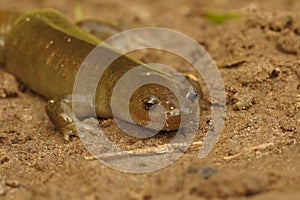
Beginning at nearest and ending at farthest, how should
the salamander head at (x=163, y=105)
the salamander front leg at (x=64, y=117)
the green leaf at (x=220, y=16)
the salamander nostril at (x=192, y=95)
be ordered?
1. the salamander head at (x=163, y=105)
2. the salamander nostril at (x=192, y=95)
3. the salamander front leg at (x=64, y=117)
4. the green leaf at (x=220, y=16)

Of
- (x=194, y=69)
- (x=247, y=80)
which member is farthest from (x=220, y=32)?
(x=247, y=80)

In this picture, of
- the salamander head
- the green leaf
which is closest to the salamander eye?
the salamander head

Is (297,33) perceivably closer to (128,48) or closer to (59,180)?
A: (128,48)

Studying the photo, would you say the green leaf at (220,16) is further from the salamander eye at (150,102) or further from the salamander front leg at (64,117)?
the salamander front leg at (64,117)

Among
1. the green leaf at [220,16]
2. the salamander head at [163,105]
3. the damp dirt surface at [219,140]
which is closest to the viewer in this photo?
the damp dirt surface at [219,140]

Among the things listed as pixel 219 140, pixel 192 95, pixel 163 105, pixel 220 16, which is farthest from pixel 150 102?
pixel 220 16

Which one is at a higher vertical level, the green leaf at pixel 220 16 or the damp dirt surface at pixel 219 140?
the green leaf at pixel 220 16

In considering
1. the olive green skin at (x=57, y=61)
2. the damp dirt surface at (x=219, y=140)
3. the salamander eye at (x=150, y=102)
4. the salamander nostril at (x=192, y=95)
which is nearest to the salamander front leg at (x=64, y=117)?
the damp dirt surface at (x=219, y=140)
